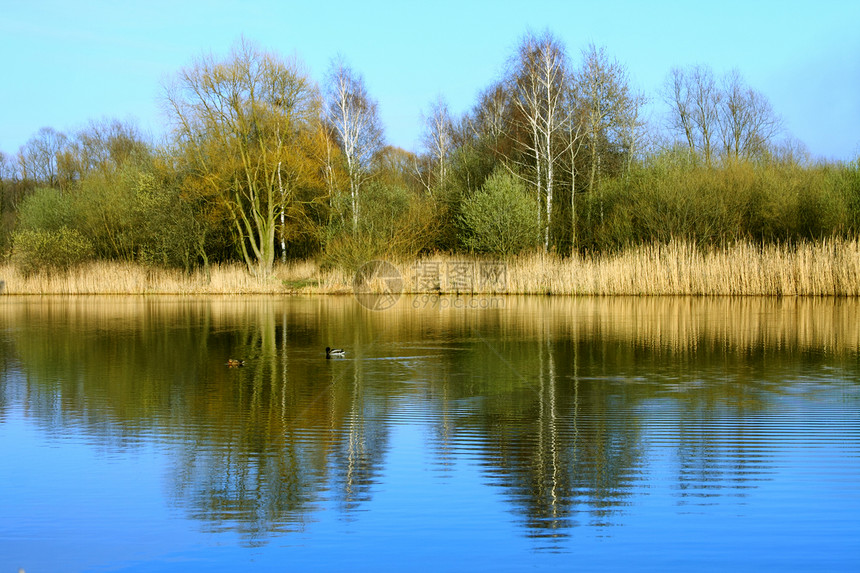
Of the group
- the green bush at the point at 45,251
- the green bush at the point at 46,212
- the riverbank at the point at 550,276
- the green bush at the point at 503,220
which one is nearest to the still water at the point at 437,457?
the riverbank at the point at 550,276

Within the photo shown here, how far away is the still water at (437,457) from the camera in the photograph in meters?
4.13

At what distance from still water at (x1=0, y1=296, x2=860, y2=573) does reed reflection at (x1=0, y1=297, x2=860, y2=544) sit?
32mm

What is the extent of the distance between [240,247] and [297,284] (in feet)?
14.7

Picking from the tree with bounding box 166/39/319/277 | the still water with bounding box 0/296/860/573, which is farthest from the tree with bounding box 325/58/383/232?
the still water with bounding box 0/296/860/573

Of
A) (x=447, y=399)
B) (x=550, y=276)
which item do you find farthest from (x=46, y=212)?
(x=447, y=399)

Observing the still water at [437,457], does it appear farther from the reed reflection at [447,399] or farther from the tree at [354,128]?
the tree at [354,128]

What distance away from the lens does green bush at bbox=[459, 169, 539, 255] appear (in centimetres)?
2550

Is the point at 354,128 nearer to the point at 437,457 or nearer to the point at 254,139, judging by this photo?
the point at 254,139

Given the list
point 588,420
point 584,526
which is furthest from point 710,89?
point 584,526

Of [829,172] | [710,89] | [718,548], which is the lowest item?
[718,548]

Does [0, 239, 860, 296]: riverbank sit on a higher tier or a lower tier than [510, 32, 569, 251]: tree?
lower

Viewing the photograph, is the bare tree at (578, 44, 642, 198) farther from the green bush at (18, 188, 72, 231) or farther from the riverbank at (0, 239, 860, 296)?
the green bush at (18, 188, 72, 231)

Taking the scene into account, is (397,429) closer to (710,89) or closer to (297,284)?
(297,284)

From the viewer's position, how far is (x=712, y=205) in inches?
959
